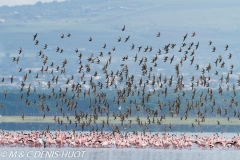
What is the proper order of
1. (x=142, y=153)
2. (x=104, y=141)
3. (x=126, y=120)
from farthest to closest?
(x=126, y=120)
(x=104, y=141)
(x=142, y=153)

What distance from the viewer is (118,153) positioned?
222ft

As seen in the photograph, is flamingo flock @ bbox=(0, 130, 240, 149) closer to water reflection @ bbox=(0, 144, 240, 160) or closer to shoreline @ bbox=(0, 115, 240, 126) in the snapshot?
water reflection @ bbox=(0, 144, 240, 160)

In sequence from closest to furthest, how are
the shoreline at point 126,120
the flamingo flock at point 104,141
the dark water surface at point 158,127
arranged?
the flamingo flock at point 104,141 → the dark water surface at point 158,127 → the shoreline at point 126,120

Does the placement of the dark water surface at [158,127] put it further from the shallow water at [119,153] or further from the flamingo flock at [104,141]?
the shallow water at [119,153]

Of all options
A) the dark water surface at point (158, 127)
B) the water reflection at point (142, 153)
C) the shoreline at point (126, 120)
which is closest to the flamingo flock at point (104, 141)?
the water reflection at point (142, 153)

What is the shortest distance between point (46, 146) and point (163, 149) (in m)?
9.21

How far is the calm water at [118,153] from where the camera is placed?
207 ft

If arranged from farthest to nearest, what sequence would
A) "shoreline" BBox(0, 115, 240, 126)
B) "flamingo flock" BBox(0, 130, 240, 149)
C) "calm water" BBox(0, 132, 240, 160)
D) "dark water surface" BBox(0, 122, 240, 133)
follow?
"shoreline" BBox(0, 115, 240, 126) < "dark water surface" BBox(0, 122, 240, 133) < "flamingo flock" BBox(0, 130, 240, 149) < "calm water" BBox(0, 132, 240, 160)

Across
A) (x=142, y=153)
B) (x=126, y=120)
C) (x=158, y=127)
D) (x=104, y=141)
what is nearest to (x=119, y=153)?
(x=142, y=153)

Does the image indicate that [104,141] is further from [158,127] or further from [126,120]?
[158,127]

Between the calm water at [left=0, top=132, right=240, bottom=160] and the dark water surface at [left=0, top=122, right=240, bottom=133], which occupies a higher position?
the calm water at [left=0, top=132, right=240, bottom=160]

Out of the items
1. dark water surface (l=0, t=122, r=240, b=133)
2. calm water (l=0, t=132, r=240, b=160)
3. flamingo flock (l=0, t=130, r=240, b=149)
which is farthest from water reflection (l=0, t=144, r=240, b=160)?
dark water surface (l=0, t=122, r=240, b=133)

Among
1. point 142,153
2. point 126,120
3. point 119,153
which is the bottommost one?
point 126,120

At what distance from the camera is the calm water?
6322 centimetres
